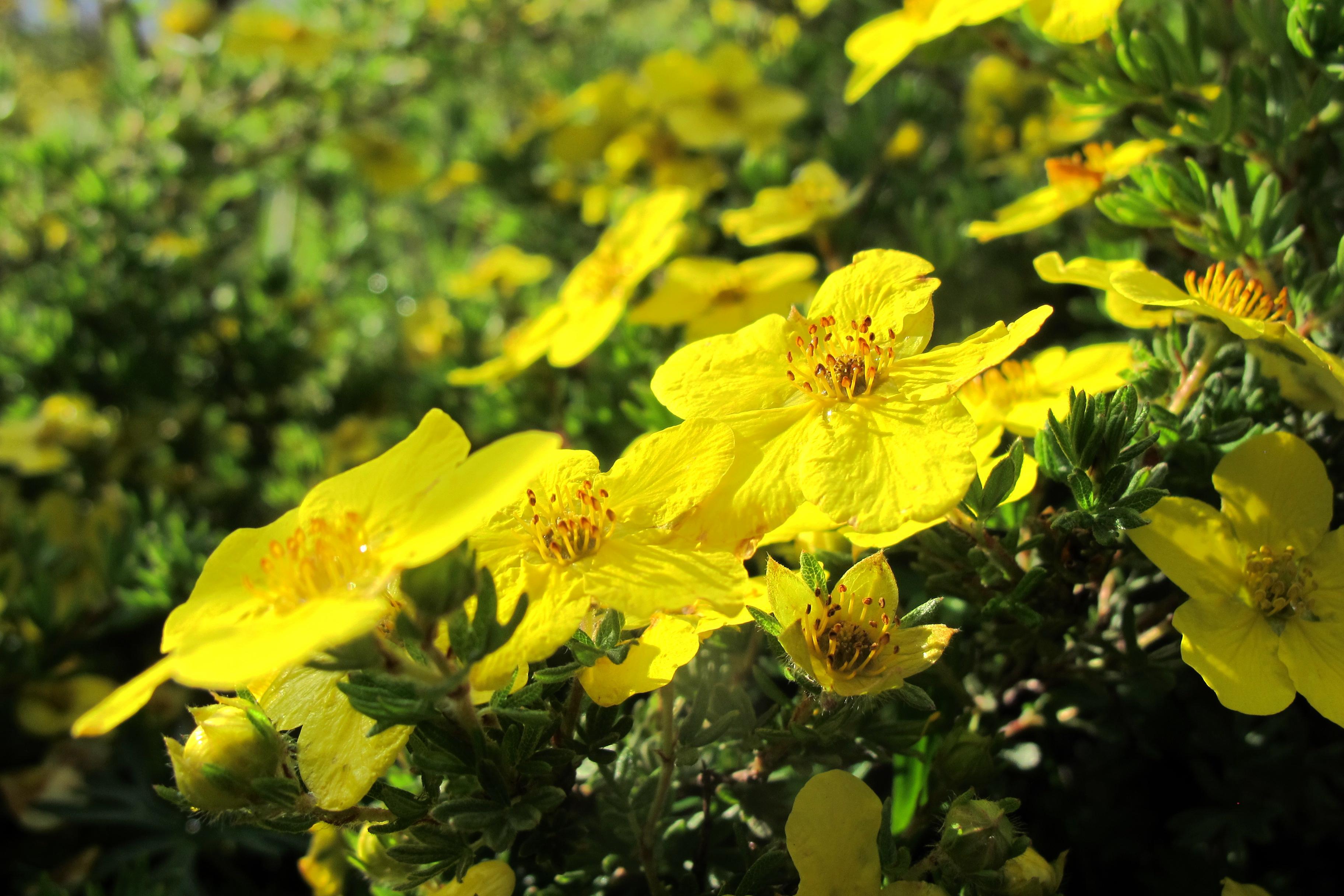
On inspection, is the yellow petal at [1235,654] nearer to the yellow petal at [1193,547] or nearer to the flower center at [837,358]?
the yellow petal at [1193,547]

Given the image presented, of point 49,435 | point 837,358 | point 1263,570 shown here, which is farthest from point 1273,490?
point 49,435

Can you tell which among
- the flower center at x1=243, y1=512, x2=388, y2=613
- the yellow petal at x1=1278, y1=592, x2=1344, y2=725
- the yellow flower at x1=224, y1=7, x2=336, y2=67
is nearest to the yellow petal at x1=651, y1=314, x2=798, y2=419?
the flower center at x1=243, y1=512, x2=388, y2=613

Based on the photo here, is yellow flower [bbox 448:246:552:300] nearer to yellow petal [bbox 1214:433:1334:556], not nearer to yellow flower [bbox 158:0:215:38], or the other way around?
yellow petal [bbox 1214:433:1334:556]

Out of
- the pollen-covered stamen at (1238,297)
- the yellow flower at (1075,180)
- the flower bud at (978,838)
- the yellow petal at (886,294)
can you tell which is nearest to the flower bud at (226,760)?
the flower bud at (978,838)

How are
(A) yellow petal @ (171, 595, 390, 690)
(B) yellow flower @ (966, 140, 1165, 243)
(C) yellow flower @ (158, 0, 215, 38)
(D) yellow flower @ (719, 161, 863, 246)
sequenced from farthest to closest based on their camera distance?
(C) yellow flower @ (158, 0, 215, 38) → (D) yellow flower @ (719, 161, 863, 246) → (B) yellow flower @ (966, 140, 1165, 243) → (A) yellow petal @ (171, 595, 390, 690)

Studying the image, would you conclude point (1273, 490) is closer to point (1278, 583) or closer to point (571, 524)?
point (1278, 583)
